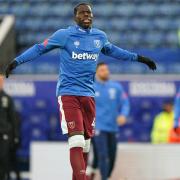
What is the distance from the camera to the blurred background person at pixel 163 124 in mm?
12242

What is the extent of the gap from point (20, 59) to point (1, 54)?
6846mm

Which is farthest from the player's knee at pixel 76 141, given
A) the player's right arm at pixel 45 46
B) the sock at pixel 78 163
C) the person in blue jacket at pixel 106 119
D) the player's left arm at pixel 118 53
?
the person in blue jacket at pixel 106 119

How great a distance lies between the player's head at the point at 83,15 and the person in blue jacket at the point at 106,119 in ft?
9.88

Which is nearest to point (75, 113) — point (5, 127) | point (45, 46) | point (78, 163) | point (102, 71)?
point (78, 163)

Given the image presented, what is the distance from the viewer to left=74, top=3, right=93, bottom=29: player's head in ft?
22.8

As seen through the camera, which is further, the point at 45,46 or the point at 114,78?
the point at 114,78

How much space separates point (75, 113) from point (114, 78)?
18.2 ft

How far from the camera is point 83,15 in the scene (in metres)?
6.98

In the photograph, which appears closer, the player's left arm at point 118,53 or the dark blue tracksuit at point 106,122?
the player's left arm at point 118,53

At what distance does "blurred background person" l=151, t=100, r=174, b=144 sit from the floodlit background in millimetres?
150

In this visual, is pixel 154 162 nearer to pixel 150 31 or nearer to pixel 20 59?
pixel 20 59

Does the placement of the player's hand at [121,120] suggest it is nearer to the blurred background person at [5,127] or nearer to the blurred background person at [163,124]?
the blurred background person at [5,127]

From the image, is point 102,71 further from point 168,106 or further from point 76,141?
point 76,141

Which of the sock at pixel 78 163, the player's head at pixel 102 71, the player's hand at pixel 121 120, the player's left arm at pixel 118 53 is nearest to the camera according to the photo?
the sock at pixel 78 163
